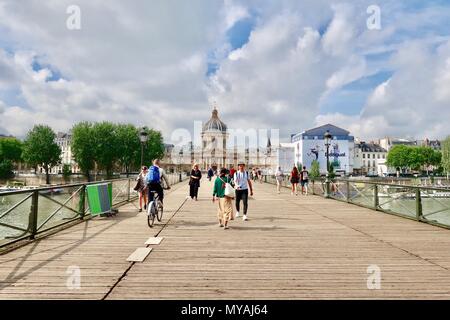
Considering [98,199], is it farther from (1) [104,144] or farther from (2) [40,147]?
(2) [40,147]

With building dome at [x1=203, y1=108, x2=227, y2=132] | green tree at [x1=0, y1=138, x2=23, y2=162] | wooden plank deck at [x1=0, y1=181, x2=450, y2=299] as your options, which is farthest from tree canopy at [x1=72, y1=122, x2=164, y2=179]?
building dome at [x1=203, y1=108, x2=227, y2=132]

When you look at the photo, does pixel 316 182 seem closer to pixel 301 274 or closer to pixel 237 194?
pixel 237 194

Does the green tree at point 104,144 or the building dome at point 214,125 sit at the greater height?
the building dome at point 214,125

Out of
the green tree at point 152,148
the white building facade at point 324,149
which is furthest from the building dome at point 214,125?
the green tree at point 152,148

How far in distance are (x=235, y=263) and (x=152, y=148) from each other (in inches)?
3692

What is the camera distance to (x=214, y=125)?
17588cm

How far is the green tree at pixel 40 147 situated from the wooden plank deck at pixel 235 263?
8604cm

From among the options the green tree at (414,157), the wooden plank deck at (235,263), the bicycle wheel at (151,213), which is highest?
the green tree at (414,157)

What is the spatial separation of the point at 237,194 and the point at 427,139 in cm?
19584

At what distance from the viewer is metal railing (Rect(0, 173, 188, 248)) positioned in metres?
8.34

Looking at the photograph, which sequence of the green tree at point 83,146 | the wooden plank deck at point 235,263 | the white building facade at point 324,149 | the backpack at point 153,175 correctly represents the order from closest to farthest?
the wooden plank deck at point 235,263 < the backpack at point 153,175 < the green tree at point 83,146 < the white building facade at point 324,149

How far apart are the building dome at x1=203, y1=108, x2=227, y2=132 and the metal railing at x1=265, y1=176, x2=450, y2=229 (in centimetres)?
15449

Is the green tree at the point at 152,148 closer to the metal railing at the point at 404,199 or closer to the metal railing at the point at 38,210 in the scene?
the metal railing at the point at 404,199

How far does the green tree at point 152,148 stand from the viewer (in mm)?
93475
